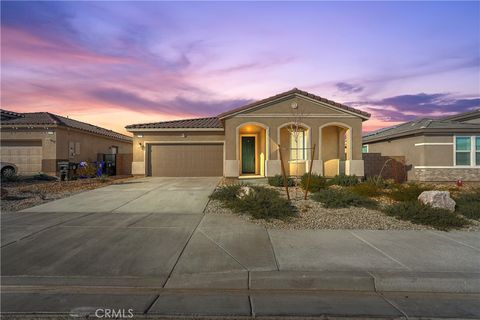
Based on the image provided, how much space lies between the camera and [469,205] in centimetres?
927

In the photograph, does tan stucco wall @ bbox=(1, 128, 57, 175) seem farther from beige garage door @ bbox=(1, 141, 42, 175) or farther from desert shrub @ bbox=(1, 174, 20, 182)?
desert shrub @ bbox=(1, 174, 20, 182)

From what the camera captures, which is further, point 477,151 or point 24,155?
point 24,155

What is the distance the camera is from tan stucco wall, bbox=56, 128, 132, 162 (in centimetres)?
2056

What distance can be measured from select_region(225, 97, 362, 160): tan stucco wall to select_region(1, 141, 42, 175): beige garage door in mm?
12403

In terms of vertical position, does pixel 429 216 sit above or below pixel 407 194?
below

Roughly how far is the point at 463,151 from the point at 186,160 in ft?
53.9

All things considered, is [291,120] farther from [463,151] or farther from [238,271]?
[238,271]

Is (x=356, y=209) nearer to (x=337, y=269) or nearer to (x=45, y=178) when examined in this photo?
(x=337, y=269)

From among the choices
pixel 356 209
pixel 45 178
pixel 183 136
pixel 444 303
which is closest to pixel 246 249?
pixel 444 303

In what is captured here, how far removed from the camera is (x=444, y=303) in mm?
4426

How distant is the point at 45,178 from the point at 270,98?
46.9 ft

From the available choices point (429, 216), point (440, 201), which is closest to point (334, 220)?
point (429, 216)

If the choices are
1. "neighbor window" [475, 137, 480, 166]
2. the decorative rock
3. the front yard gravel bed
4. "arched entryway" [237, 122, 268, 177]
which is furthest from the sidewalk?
"neighbor window" [475, 137, 480, 166]

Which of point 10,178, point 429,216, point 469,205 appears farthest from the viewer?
point 10,178
